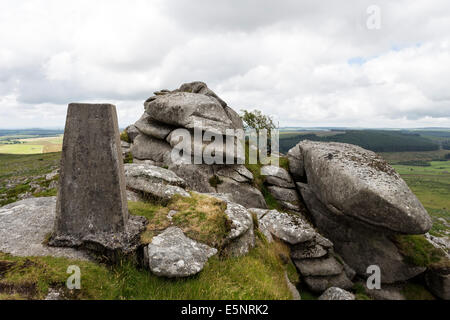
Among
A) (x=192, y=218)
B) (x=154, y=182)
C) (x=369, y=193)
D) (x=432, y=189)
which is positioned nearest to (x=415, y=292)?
(x=369, y=193)

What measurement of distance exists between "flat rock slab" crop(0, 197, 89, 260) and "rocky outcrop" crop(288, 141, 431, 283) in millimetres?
15176

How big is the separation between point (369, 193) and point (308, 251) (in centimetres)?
535

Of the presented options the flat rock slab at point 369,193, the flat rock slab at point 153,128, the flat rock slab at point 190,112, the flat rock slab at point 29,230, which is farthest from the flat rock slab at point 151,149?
the flat rock slab at point 369,193

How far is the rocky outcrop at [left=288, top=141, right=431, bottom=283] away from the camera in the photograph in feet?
46.8

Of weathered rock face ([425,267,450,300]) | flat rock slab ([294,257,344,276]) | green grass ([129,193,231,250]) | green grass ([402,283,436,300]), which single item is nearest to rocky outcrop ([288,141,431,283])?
weathered rock face ([425,267,450,300])

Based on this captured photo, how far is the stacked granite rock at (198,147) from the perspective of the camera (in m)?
20.3

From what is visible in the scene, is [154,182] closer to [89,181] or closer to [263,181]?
[89,181]

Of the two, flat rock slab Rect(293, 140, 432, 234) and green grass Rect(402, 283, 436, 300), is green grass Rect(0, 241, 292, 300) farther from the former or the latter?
green grass Rect(402, 283, 436, 300)

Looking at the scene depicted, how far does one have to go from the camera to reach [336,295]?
13.7m

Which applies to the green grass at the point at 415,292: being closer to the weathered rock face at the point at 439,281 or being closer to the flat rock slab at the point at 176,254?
the weathered rock face at the point at 439,281

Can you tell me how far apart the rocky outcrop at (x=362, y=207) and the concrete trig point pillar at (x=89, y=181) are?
13.5m

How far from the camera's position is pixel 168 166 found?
21.6 meters
